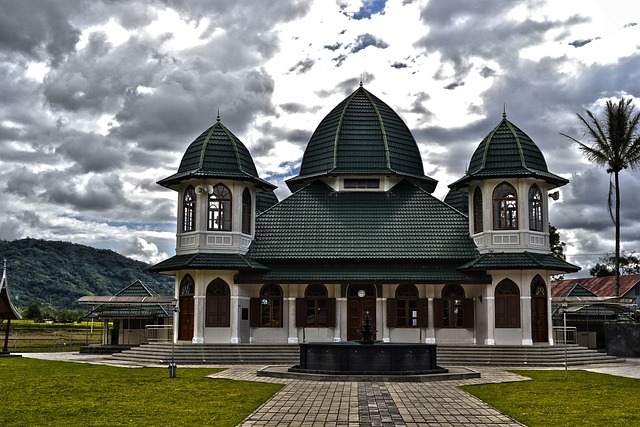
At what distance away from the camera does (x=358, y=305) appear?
3103cm

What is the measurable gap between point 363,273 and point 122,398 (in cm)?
1602

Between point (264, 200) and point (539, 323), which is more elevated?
point (264, 200)

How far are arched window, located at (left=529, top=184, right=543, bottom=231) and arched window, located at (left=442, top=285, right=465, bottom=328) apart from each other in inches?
157

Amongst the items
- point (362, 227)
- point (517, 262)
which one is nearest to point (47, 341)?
point (362, 227)

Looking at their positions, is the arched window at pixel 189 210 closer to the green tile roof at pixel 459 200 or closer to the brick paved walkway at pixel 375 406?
the brick paved walkway at pixel 375 406

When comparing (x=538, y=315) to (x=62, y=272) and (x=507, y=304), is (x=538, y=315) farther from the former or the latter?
(x=62, y=272)

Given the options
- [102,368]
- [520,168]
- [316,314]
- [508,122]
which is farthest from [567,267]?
[102,368]

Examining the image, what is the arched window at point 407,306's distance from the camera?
30.8 metres

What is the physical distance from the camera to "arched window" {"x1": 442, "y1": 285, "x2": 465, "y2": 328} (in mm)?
30859

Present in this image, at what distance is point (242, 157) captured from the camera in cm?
3225

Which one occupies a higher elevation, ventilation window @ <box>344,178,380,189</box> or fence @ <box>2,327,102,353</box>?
ventilation window @ <box>344,178,380,189</box>

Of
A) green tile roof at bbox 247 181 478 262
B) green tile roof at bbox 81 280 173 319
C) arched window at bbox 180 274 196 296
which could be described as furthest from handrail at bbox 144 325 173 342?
green tile roof at bbox 247 181 478 262

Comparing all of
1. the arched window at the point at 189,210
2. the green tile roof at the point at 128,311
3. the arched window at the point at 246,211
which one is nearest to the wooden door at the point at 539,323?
the arched window at the point at 246,211

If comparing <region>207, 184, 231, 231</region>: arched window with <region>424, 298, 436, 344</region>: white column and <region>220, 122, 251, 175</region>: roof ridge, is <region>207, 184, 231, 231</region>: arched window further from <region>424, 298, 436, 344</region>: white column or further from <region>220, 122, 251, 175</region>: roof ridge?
<region>424, 298, 436, 344</region>: white column
